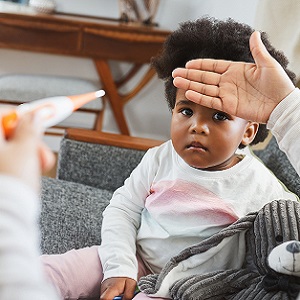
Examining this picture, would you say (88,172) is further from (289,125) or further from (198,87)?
(289,125)

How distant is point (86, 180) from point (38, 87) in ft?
4.64

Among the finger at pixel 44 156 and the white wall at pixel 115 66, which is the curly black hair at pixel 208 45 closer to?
the finger at pixel 44 156

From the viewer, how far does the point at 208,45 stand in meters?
1.28

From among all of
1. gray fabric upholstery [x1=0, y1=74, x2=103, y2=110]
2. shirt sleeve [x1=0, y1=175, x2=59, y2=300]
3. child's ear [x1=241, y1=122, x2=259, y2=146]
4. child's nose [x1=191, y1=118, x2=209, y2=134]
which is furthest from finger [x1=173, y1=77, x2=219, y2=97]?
gray fabric upholstery [x1=0, y1=74, x2=103, y2=110]

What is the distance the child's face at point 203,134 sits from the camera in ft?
3.92

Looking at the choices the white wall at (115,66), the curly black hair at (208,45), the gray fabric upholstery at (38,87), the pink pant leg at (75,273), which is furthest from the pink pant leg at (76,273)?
the white wall at (115,66)

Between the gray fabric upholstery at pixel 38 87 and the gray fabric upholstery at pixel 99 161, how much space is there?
1355 millimetres

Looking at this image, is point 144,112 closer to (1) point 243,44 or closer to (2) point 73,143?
(2) point 73,143

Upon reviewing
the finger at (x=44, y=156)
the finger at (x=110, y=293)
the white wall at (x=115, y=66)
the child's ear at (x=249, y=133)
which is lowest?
the white wall at (x=115, y=66)

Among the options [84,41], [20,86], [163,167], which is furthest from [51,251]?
[84,41]

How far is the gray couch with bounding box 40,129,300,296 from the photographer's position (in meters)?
1.50

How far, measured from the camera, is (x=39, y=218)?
4.99ft

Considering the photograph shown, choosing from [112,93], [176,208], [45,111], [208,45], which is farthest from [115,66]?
[45,111]

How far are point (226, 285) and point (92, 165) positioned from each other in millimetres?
809
